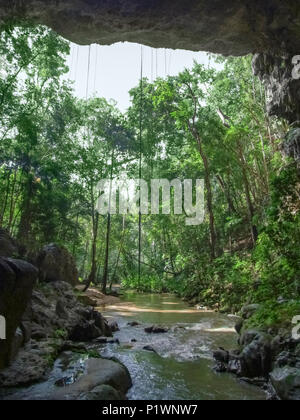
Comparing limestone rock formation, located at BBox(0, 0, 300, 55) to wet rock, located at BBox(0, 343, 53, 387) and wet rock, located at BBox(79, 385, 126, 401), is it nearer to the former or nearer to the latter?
wet rock, located at BBox(0, 343, 53, 387)

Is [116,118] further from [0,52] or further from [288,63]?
[288,63]

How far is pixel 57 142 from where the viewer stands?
2123 centimetres

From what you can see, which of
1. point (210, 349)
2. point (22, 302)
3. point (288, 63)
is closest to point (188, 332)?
point (210, 349)

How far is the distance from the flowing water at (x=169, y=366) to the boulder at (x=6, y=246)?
4.37m

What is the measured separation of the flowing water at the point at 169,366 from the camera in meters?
4.09

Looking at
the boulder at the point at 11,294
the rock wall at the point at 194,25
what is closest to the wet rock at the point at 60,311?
the boulder at the point at 11,294

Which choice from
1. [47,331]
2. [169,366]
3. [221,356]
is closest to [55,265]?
[47,331]

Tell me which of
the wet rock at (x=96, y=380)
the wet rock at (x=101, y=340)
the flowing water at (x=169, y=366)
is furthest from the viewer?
the wet rock at (x=101, y=340)

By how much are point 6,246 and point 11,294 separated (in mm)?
6159

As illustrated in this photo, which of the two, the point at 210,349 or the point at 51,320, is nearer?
the point at 210,349

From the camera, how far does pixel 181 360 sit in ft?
18.8

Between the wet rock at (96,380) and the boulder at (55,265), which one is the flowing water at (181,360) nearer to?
the wet rock at (96,380)
